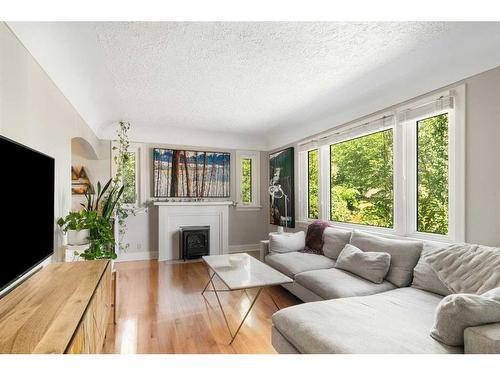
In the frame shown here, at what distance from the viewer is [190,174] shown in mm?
5266

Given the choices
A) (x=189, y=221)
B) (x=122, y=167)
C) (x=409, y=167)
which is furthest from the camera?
(x=189, y=221)

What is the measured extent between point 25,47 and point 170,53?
1009 millimetres

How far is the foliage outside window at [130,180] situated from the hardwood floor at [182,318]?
1.50 metres

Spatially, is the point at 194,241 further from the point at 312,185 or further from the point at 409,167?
the point at 409,167

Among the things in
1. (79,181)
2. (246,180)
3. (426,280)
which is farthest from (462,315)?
(79,181)

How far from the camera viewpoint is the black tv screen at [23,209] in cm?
110

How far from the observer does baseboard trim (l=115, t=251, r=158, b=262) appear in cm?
480

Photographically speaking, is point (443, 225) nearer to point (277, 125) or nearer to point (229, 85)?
point (229, 85)

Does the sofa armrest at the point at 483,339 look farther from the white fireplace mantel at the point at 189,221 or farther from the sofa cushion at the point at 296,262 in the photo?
the white fireplace mantel at the point at 189,221

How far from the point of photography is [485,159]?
7.06ft

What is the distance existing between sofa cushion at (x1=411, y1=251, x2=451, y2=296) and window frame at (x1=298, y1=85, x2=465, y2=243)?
44 centimetres

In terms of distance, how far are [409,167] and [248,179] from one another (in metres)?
3.48
